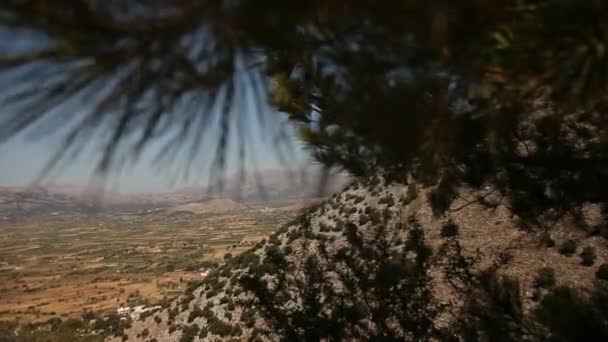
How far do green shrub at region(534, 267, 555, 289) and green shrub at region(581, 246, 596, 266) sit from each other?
56cm

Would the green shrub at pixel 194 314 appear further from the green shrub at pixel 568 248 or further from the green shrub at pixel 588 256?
the green shrub at pixel 588 256

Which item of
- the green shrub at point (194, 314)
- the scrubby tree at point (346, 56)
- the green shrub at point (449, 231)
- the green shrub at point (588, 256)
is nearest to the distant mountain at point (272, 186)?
the scrubby tree at point (346, 56)

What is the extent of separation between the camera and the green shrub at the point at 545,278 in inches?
320

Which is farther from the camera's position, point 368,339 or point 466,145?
point 368,339

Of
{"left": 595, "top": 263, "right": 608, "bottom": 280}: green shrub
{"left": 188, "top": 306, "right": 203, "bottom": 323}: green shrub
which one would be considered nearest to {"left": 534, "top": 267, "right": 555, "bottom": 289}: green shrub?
{"left": 595, "top": 263, "right": 608, "bottom": 280}: green shrub

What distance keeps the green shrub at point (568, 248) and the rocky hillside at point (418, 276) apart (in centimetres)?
2

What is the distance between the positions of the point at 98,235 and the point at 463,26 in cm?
15943

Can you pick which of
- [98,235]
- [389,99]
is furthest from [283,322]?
[98,235]

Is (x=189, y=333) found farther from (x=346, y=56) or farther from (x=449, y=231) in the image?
(x=346, y=56)

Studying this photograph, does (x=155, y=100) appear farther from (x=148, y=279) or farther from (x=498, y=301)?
(x=148, y=279)

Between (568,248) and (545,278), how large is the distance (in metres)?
1.13

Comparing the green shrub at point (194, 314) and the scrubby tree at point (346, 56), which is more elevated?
the scrubby tree at point (346, 56)

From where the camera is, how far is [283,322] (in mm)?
7957

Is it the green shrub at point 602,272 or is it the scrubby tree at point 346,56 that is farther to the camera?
the green shrub at point 602,272
